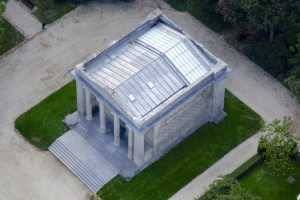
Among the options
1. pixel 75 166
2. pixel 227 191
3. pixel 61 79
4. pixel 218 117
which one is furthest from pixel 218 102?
pixel 61 79

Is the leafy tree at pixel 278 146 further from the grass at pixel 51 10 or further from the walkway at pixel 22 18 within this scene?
the walkway at pixel 22 18

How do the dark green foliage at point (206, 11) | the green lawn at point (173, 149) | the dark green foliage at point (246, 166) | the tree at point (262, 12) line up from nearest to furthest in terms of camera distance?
the green lawn at point (173, 149) → the dark green foliage at point (246, 166) → the tree at point (262, 12) → the dark green foliage at point (206, 11)

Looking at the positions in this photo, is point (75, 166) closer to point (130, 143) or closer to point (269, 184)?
point (130, 143)

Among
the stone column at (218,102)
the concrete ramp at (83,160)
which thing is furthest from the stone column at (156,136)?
the stone column at (218,102)

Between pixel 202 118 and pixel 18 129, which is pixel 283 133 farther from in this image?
pixel 18 129

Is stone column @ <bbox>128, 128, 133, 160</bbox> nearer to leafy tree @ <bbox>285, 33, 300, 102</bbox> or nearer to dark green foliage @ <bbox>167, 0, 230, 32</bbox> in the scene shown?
leafy tree @ <bbox>285, 33, 300, 102</bbox>

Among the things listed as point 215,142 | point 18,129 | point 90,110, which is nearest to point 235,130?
point 215,142
